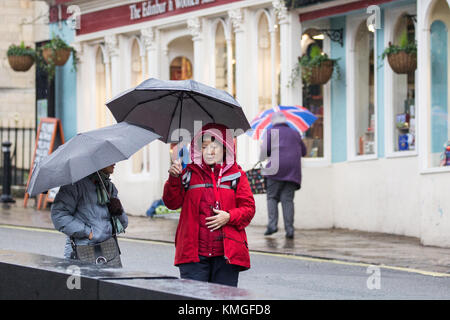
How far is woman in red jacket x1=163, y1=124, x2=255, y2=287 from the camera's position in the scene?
6.57 metres

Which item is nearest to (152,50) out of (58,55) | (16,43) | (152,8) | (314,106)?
(152,8)

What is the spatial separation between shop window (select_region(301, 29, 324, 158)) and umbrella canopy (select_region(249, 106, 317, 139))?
7.01 ft

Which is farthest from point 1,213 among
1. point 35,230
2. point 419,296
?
point 419,296

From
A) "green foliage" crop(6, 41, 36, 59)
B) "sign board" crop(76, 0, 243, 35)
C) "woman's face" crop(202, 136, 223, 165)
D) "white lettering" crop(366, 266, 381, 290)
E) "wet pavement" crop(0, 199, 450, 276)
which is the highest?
"sign board" crop(76, 0, 243, 35)

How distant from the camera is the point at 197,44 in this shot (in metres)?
20.6

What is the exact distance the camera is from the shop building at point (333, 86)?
1477cm

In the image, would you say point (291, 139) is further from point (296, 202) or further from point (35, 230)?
point (35, 230)

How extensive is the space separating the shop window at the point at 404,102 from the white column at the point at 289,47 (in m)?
2.09

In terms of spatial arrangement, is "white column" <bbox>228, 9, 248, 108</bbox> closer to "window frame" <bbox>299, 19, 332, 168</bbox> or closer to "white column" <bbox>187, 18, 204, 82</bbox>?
"white column" <bbox>187, 18, 204, 82</bbox>

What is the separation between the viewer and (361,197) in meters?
17.3

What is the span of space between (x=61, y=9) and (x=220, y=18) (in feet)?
19.2

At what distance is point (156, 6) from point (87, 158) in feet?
49.4

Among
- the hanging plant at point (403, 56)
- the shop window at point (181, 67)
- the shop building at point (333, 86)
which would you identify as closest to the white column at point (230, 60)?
the shop building at point (333, 86)
